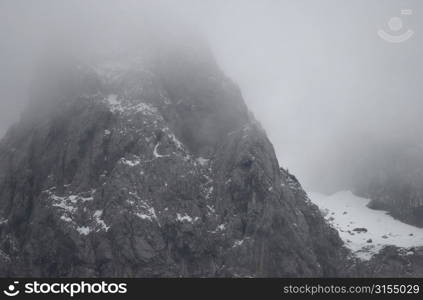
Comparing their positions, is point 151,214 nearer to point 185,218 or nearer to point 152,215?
point 152,215

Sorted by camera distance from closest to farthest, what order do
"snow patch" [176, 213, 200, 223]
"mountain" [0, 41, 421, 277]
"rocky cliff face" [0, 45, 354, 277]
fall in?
1. "mountain" [0, 41, 421, 277]
2. "rocky cliff face" [0, 45, 354, 277]
3. "snow patch" [176, 213, 200, 223]

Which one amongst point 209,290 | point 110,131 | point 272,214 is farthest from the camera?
point 110,131

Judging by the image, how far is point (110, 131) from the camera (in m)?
199

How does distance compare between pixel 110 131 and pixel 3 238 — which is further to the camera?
pixel 110 131

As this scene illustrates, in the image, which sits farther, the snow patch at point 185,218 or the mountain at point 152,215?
the snow patch at point 185,218

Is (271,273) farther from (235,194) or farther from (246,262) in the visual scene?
(235,194)

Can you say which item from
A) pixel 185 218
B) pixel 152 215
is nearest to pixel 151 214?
pixel 152 215

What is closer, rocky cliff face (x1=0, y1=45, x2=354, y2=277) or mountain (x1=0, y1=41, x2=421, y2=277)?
mountain (x1=0, y1=41, x2=421, y2=277)

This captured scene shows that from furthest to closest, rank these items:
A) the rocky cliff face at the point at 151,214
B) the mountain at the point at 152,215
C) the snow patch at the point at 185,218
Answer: the snow patch at the point at 185,218
the rocky cliff face at the point at 151,214
the mountain at the point at 152,215

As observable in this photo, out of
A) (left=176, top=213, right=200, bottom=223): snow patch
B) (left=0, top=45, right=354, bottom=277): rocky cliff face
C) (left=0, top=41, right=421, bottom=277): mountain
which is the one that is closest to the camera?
(left=0, top=41, right=421, bottom=277): mountain

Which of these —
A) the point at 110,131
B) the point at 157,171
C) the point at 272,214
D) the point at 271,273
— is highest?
the point at 110,131

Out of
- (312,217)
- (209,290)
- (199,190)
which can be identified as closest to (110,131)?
(199,190)

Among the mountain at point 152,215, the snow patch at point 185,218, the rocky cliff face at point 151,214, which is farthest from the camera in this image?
the snow patch at point 185,218

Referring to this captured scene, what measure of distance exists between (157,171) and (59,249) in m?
37.2
